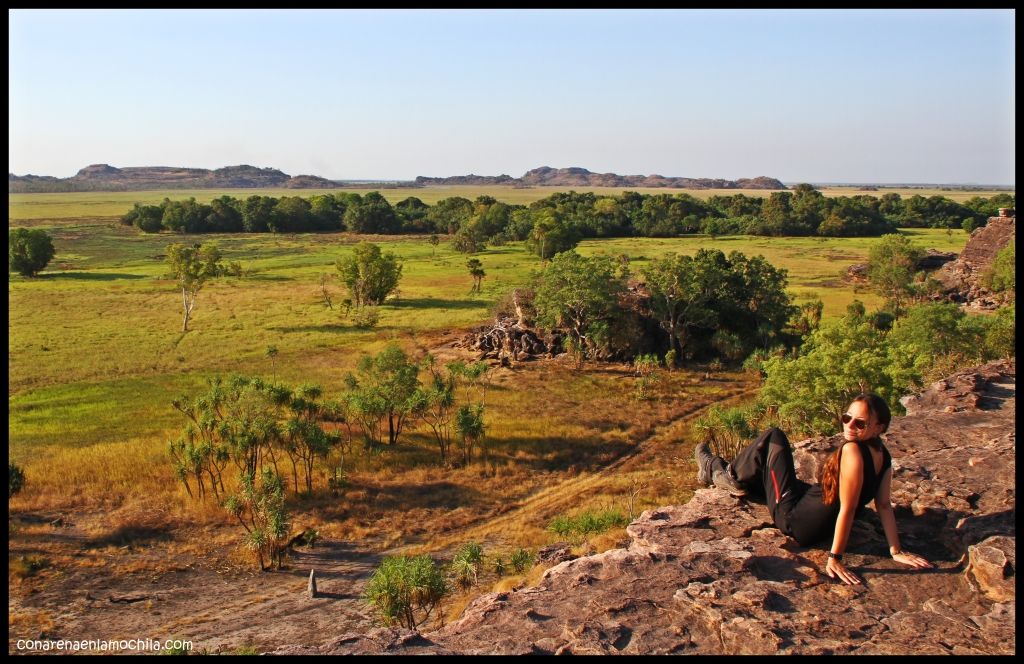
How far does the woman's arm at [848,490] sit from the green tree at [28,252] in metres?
68.2

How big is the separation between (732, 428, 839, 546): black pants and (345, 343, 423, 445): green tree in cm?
1567

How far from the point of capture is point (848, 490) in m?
6.56

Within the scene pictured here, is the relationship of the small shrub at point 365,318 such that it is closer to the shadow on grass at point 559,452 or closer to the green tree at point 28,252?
the shadow on grass at point 559,452

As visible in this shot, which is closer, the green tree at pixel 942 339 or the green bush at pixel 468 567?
the green bush at pixel 468 567

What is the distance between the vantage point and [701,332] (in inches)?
1419

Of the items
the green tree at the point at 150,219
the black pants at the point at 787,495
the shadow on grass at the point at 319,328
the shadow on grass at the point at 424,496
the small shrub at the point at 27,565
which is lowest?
the shadow on grass at the point at 424,496

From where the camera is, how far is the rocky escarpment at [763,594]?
6.25 metres

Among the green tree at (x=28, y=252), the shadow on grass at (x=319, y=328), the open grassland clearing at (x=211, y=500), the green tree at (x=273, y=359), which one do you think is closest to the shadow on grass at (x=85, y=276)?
the green tree at (x=28, y=252)

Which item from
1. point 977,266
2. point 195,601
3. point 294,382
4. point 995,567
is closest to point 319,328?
point 294,382

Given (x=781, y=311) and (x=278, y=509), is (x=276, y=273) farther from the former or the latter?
(x=278, y=509)

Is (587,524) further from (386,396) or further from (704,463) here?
(386,396)

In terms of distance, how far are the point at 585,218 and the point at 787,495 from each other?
→ 9941cm

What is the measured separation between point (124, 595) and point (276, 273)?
5507 cm
